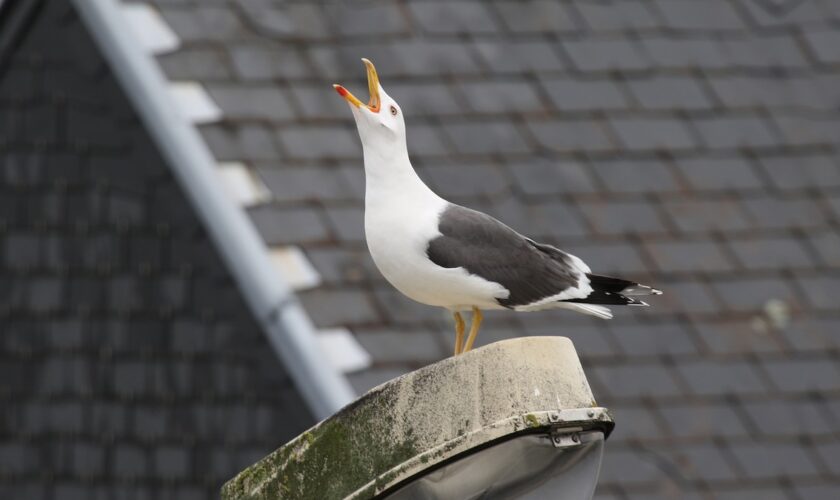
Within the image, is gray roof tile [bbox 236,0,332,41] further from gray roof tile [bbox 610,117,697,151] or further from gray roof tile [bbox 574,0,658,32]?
gray roof tile [bbox 610,117,697,151]

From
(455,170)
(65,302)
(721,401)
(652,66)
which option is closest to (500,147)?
(455,170)

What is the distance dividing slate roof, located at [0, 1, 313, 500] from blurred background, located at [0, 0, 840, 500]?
10 millimetres

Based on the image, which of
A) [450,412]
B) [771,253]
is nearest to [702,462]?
[771,253]

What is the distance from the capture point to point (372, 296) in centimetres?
597

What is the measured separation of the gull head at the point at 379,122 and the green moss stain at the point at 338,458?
54 cm

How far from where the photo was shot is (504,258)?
346 cm

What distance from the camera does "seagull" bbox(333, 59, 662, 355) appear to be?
3.35 metres

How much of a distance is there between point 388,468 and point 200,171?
121 inches

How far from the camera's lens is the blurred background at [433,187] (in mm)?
6027

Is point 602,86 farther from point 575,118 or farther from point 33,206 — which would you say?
point 33,206

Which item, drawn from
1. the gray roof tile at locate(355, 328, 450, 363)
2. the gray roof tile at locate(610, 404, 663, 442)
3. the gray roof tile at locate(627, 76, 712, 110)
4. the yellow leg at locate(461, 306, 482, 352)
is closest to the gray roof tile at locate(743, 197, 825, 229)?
the gray roof tile at locate(627, 76, 712, 110)

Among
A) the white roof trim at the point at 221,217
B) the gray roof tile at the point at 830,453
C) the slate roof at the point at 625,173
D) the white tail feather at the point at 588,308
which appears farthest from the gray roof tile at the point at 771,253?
the white tail feather at the point at 588,308

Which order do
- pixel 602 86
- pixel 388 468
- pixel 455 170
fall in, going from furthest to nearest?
pixel 602 86 < pixel 455 170 < pixel 388 468

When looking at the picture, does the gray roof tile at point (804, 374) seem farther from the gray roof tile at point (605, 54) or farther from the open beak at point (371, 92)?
the open beak at point (371, 92)
